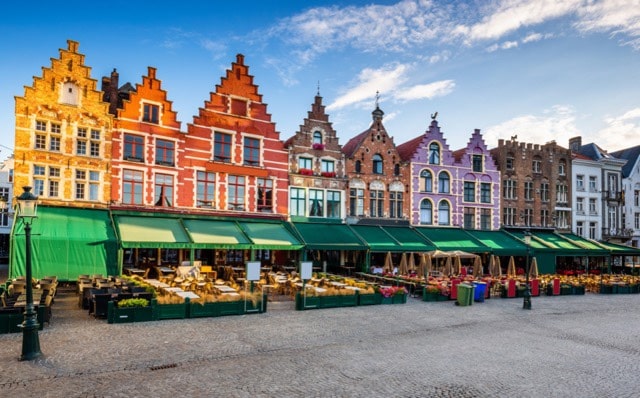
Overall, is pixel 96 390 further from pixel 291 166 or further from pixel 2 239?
pixel 2 239

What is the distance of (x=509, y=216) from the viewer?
36312mm

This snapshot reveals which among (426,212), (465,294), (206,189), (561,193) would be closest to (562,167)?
(561,193)

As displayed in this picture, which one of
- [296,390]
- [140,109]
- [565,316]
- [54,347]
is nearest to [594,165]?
[565,316]

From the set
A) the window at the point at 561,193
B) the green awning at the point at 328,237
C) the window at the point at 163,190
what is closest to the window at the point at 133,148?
the window at the point at 163,190

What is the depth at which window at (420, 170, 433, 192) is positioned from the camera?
33062 mm

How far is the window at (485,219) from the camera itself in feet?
114

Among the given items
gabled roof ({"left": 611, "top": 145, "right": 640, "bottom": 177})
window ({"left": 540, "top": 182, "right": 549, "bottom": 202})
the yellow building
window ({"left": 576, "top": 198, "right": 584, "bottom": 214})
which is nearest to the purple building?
window ({"left": 540, "top": 182, "right": 549, "bottom": 202})

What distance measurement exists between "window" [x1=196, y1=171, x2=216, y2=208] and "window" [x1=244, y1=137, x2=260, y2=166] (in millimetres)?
2396

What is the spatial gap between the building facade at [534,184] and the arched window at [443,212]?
18.6 ft

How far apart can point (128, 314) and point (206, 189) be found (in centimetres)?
1309

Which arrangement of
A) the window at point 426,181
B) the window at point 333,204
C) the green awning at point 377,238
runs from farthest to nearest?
the window at point 426,181
the window at point 333,204
the green awning at point 377,238

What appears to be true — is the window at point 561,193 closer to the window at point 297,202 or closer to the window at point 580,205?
the window at point 580,205

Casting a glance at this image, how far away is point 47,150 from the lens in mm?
22250

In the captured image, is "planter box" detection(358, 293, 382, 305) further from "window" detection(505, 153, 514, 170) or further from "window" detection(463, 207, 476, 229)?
"window" detection(505, 153, 514, 170)
